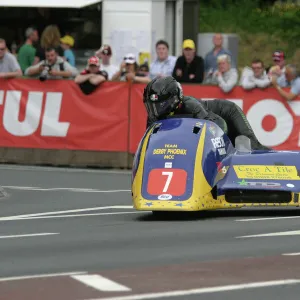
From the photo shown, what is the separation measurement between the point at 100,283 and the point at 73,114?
1298cm

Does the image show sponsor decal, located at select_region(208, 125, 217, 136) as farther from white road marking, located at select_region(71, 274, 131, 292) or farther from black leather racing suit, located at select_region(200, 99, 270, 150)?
white road marking, located at select_region(71, 274, 131, 292)

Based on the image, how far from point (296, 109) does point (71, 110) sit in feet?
12.5

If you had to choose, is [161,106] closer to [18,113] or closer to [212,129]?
[212,129]

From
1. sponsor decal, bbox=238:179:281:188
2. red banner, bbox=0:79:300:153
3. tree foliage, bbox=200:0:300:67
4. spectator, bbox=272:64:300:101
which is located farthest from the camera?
tree foliage, bbox=200:0:300:67

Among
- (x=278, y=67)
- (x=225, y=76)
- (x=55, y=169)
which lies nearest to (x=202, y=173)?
(x=225, y=76)

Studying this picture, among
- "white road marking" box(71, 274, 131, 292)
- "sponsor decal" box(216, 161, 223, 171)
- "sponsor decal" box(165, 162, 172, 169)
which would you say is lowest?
"sponsor decal" box(216, 161, 223, 171)

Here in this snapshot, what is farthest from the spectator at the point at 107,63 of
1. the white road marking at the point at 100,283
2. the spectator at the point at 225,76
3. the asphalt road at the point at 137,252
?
the white road marking at the point at 100,283

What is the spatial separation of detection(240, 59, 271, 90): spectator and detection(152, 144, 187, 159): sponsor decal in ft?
24.9

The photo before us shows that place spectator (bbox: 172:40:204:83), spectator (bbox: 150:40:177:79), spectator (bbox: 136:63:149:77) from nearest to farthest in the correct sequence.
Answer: spectator (bbox: 172:40:204:83)
spectator (bbox: 136:63:149:77)
spectator (bbox: 150:40:177:79)

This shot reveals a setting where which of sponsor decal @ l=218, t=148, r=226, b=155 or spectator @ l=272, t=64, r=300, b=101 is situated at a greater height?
sponsor decal @ l=218, t=148, r=226, b=155

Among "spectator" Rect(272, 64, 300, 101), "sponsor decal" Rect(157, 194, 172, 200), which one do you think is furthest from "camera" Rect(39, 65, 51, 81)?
"sponsor decal" Rect(157, 194, 172, 200)

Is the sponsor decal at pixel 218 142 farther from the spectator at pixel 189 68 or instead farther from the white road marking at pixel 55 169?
the spectator at pixel 189 68

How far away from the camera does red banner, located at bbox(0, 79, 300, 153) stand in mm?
22078

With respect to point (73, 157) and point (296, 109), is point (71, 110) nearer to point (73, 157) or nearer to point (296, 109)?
point (73, 157)
